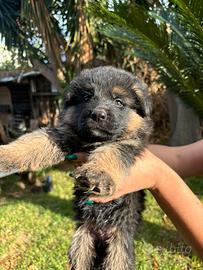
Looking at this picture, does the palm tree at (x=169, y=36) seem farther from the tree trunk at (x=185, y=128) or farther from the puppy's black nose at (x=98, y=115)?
the tree trunk at (x=185, y=128)

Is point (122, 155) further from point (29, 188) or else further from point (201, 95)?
point (29, 188)

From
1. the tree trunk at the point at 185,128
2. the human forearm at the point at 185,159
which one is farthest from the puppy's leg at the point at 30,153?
the tree trunk at the point at 185,128

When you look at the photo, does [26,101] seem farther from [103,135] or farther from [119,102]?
[103,135]

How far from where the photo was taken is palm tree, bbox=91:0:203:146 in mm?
4182

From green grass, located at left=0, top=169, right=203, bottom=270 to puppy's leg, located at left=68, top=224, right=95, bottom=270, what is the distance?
174cm

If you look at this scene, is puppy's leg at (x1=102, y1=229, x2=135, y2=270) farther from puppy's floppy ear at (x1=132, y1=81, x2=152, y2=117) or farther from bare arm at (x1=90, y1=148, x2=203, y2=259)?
puppy's floppy ear at (x1=132, y1=81, x2=152, y2=117)

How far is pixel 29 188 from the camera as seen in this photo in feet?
29.3

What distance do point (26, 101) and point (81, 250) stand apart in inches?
581

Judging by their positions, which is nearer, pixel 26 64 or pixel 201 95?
pixel 201 95

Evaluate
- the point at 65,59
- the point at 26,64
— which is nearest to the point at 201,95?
the point at 65,59

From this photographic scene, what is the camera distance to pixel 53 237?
209 inches

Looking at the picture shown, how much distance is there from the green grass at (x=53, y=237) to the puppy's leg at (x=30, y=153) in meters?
2.11

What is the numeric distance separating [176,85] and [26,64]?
555cm

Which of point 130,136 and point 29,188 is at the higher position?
point 130,136
